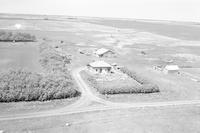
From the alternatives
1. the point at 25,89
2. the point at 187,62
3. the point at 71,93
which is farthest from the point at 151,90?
the point at 187,62

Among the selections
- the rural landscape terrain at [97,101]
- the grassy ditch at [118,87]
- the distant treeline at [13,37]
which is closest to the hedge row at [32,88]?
the rural landscape terrain at [97,101]

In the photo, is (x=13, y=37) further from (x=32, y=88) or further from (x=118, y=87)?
(x=118, y=87)

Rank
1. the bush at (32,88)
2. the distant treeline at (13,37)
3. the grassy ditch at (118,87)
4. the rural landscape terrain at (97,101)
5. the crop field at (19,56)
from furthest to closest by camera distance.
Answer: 1. the distant treeline at (13,37)
2. the crop field at (19,56)
3. the grassy ditch at (118,87)
4. the bush at (32,88)
5. the rural landscape terrain at (97,101)

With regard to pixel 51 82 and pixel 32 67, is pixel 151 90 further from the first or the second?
pixel 32 67

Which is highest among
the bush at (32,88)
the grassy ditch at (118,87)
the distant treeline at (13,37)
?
the distant treeline at (13,37)

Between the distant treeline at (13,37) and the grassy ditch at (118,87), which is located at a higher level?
the distant treeline at (13,37)

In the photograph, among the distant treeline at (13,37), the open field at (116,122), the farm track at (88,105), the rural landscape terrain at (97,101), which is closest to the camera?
the open field at (116,122)

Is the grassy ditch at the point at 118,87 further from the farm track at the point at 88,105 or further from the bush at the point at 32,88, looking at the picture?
the bush at the point at 32,88

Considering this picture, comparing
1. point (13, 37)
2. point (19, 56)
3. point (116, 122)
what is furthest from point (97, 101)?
point (13, 37)

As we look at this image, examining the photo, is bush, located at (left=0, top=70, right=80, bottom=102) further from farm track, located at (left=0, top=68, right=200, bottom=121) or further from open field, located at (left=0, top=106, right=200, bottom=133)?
open field, located at (left=0, top=106, right=200, bottom=133)

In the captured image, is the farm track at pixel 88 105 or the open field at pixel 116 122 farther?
the farm track at pixel 88 105
